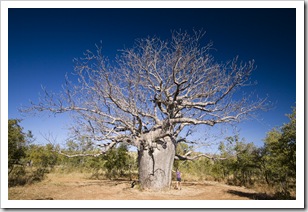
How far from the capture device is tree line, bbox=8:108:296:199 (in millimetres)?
6121

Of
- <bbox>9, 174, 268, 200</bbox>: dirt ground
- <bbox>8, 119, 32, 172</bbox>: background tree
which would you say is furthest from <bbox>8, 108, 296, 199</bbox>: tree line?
<bbox>9, 174, 268, 200</bbox>: dirt ground

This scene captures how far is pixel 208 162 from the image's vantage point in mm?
14391

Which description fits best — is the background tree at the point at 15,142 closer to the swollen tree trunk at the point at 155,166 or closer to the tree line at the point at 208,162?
the tree line at the point at 208,162

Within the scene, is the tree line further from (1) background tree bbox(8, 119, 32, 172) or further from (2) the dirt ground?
(2) the dirt ground

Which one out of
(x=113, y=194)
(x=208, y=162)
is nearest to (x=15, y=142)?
(x=113, y=194)

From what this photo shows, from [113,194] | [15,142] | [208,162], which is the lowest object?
[208,162]

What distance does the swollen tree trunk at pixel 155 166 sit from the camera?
7.41 meters

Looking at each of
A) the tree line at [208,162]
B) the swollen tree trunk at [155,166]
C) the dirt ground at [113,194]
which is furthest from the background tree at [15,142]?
the swollen tree trunk at [155,166]

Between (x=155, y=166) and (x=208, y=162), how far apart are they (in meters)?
7.81

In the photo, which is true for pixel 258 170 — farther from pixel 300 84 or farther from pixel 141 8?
pixel 141 8

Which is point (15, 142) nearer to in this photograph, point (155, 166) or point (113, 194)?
point (113, 194)

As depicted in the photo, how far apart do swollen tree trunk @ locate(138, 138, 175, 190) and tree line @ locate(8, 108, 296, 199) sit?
1793 mm

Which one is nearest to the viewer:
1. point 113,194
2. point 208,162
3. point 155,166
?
point 113,194

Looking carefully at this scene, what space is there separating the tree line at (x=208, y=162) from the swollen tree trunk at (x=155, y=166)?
70.6 inches
